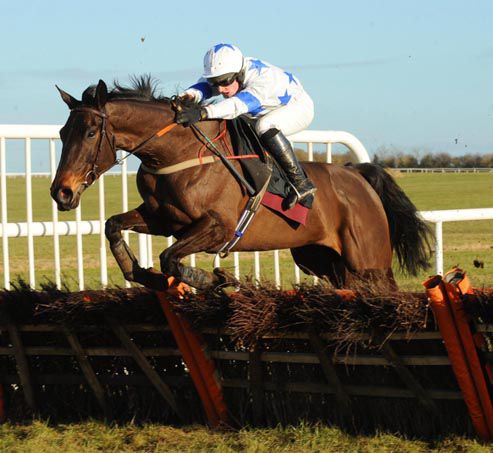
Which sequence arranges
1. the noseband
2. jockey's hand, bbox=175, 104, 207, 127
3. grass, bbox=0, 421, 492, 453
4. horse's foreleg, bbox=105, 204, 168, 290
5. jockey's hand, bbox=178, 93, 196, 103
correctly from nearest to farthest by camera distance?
grass, bbox=0, 421, 492, 453
the noseband
horse's foreleg, bbox=105, 204, 168, 290
jockey's hand, bbox=175, 104, 207, 127
jockey's hand, bbox=178, 93, 196, 103

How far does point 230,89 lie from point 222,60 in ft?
0.89

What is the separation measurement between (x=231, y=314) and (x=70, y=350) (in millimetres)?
1126

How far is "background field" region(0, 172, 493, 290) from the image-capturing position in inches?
505

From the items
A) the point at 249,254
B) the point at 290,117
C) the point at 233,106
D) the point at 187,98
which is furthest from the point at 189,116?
the point at 249,254

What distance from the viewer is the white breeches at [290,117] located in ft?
21.6

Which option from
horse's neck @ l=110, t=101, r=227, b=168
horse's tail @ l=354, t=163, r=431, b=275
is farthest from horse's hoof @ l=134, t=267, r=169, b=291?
horse's tail @ l=354, t=163, r=431, b=275

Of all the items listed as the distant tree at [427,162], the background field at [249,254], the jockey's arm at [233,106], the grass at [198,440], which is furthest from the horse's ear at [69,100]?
the distant tree at [427,162]

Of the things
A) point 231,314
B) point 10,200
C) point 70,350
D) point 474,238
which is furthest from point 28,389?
point 10,200

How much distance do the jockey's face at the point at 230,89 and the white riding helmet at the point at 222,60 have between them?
6.0 inches

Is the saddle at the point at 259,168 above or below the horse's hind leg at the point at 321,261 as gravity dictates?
above

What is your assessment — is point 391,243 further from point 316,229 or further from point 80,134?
point 80,134

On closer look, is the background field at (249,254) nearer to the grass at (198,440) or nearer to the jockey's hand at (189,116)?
the grass at (198,440)

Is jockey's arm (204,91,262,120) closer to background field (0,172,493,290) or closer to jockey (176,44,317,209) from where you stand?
jockey (176,44,317,209)

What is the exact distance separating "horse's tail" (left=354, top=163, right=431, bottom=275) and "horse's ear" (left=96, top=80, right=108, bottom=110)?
2.43 m
